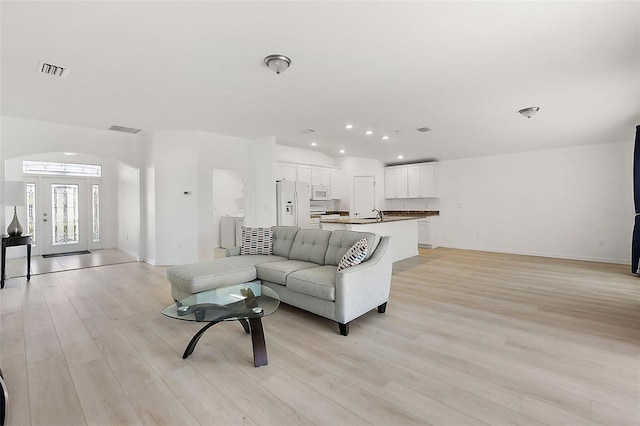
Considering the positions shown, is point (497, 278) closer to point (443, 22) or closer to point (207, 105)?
point (443, 22)

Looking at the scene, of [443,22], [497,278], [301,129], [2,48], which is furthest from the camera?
[301,129]

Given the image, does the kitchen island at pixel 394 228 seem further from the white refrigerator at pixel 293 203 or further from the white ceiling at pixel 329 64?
the white ceiling at pixel 329 64

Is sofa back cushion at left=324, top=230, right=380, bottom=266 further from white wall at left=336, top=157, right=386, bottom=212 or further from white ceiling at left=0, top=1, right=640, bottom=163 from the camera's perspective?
white wall at left=336, top=157, right=386, bottom=212

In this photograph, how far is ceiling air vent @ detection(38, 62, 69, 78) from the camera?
3043 mm

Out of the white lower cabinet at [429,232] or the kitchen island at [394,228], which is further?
the white lower cabinet at [429,232]

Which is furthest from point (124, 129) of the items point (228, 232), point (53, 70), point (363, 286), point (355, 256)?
point (363, 286)

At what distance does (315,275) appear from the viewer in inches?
121

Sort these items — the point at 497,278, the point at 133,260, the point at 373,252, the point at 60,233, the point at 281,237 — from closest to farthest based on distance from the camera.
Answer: the point at 373,252
the point at 281,237
the point at 497,278
the point at 133,260
the point at 60,233

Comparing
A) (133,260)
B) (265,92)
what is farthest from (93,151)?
(265,92)

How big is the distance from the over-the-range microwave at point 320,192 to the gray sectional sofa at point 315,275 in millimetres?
3781

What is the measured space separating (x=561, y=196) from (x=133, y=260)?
9.46m

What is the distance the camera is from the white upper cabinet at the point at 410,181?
837 cm

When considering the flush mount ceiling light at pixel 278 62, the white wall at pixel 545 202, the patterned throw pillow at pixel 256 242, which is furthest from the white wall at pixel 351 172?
the flush mount ceiling light at pixel 278 62

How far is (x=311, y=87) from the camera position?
11.8 feet
